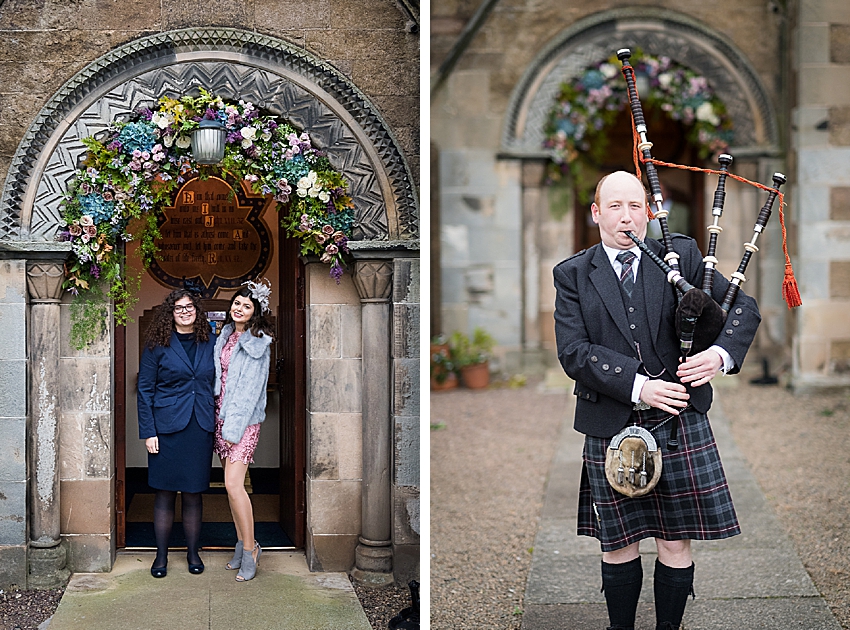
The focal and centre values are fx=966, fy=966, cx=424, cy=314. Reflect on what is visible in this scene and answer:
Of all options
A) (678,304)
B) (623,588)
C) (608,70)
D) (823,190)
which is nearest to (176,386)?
(623,588)

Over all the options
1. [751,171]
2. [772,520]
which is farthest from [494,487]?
[751,171]

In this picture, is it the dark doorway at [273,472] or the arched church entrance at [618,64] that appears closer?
the dark doorway at [273,472]

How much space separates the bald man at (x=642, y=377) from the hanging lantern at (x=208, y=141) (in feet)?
4.24

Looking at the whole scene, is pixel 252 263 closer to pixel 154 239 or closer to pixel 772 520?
pixel 154 239

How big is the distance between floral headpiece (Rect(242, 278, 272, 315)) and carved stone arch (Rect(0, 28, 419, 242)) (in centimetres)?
46

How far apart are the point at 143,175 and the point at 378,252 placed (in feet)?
2.88

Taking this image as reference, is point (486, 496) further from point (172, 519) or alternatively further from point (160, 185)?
point (160, 185)

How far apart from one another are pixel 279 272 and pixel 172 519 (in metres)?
1.02

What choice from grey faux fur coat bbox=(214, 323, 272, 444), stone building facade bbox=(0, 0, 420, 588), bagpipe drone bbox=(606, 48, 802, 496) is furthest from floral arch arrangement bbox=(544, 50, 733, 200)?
bagpipe drone bbox=(606, 48, 802, 496)

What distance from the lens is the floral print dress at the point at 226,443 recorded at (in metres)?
3.58

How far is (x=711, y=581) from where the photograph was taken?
410 cm

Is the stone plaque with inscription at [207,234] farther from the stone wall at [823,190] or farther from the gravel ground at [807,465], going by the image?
the stone wall at [823,190]

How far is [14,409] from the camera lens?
11.2 feet

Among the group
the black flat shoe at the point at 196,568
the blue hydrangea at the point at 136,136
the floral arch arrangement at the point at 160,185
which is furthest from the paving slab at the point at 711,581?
the blue hydrangea at the point at 136,136
